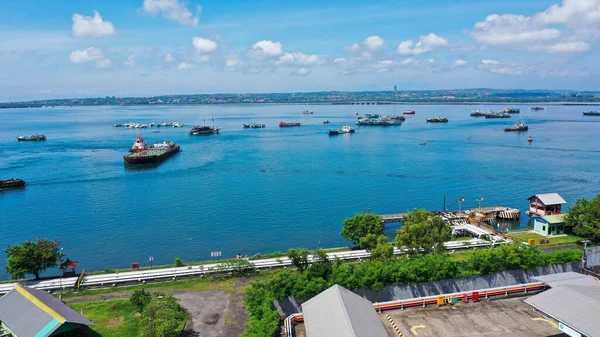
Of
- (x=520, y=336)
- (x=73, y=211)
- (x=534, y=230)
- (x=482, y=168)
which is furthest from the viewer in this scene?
(x=482, y=168)

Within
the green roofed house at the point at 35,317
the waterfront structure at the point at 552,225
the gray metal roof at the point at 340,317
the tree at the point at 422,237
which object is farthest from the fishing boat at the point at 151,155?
the gray metal roof at the point at 340,317

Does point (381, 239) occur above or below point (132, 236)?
above

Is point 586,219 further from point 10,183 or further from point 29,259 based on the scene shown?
point 10,183

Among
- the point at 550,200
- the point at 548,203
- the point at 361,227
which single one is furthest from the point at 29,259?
the point at 550,200

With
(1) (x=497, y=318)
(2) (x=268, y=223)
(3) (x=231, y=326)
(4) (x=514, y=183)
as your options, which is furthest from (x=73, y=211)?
(4) (x=514, y=183)

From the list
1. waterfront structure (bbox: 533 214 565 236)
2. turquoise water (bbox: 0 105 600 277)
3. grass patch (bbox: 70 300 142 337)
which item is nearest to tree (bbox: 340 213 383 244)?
turquoise water (bbox: 0 105 600 277)

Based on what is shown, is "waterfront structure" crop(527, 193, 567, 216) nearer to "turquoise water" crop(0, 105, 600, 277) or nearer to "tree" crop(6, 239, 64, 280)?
"turquoise water" crop(0, 105, 600, 277)

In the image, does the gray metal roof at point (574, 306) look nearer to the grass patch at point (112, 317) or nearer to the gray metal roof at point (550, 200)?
the grass patch at point (112, 317)

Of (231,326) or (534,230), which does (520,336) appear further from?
(534,230)
